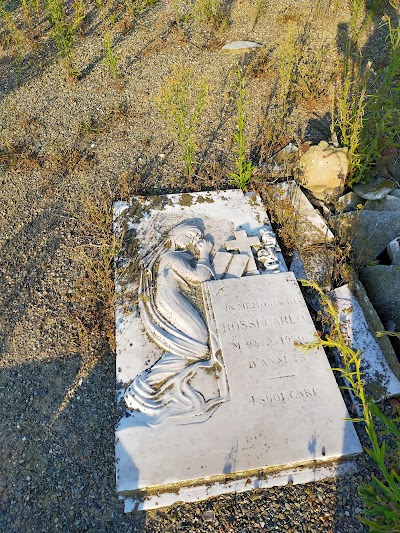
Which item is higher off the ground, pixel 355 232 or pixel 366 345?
pixel 355 232

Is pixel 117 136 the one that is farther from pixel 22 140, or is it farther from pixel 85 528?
pixel 85 528

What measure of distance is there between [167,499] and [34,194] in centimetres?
377

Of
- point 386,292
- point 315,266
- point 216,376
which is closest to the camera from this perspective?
point 216,376

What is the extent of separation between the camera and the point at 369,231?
432cm

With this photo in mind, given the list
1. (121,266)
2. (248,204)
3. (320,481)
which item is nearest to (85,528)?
(320,481)

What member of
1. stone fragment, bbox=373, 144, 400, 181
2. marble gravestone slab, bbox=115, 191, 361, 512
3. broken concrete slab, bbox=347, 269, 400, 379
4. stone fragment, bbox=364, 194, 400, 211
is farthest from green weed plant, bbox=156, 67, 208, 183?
broken concrete slab, bbox=347, 269, 400, 379

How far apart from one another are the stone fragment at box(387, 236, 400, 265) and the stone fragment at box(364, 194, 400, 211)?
58cm

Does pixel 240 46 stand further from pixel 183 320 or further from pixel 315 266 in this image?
pixel 183 320

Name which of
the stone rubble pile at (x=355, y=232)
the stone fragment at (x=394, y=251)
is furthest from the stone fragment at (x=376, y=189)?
the stone fragment at (x=394, y=251)

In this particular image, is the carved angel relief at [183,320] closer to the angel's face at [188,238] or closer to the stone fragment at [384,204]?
the angel's face at [188,238]

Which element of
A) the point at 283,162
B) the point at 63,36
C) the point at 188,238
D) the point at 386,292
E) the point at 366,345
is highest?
the point at 63,36

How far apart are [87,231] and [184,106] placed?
6.57 feet

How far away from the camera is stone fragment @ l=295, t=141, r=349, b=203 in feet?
15.5

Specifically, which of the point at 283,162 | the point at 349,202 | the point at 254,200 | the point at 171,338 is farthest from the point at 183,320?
the point at 283,162
